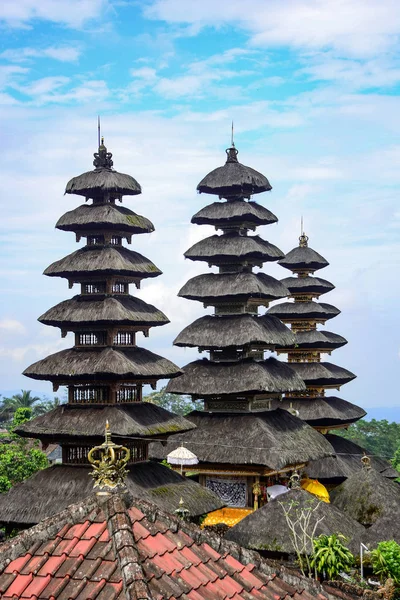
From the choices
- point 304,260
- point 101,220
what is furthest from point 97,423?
point 304,260

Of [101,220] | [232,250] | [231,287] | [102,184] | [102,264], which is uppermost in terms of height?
[102,184]

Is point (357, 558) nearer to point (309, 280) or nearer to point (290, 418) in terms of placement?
point (290, 418)

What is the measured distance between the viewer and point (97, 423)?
69.6ft

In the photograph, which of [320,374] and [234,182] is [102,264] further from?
[320,374]

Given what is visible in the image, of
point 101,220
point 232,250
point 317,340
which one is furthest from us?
point 317,340

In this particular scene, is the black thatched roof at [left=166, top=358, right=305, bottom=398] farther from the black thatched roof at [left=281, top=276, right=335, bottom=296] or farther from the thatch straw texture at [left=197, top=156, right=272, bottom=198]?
the black thatched roof at [left=281, top=276, right=335, bottom=296]

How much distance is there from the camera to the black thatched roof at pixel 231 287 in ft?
98.3

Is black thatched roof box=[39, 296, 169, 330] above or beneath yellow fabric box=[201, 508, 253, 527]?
above

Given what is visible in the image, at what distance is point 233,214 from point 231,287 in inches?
122

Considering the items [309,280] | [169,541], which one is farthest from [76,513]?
[309,280]

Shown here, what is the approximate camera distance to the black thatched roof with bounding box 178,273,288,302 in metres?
30.0

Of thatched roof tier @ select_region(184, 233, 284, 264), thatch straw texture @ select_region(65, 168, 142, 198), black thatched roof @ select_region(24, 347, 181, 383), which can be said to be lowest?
black thatched roof @ select_region(24, 347, 181, 383)

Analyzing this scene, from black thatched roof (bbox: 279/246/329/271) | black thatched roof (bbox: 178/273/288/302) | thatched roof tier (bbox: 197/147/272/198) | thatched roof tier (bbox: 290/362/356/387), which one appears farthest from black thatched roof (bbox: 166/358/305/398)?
black thatched roof (bbox: 279/246/329/271)

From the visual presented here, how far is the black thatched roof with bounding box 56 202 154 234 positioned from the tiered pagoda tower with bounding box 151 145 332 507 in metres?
6.80
